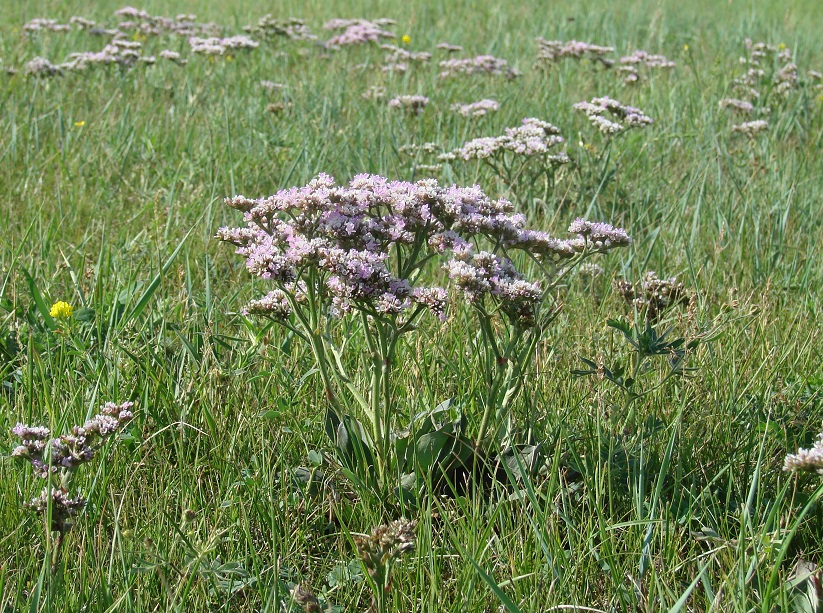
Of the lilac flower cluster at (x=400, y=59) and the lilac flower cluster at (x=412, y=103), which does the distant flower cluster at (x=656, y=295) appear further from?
the lilac flower cluster at (x=400, y=59)

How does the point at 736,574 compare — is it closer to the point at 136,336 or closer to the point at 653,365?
the point at 653,365

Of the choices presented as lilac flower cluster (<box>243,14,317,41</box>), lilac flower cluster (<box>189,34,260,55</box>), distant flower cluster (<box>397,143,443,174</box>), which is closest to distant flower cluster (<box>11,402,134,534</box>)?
distant flower cluster (<box>397,143,443,174</box>)

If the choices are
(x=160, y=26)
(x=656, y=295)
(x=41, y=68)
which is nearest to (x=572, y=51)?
(x=41, y=68)

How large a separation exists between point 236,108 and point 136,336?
3085mm

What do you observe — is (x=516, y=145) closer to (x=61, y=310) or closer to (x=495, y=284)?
→ (x=495, y=284)

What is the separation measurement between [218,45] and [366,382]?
15.3ft

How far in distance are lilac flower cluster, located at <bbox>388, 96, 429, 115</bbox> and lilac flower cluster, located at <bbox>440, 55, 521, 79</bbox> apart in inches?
48.4

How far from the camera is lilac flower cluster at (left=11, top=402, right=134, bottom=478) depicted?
181 centimetres

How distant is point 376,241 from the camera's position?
2.04 m

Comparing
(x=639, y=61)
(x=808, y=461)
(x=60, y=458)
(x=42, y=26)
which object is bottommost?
(x=60, y=458)

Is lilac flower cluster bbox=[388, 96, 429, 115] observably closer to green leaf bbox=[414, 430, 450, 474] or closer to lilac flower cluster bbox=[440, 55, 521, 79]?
lilac flower cluster bbox=[440, 55, 521, 79]

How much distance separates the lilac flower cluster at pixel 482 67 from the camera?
20.7 ft

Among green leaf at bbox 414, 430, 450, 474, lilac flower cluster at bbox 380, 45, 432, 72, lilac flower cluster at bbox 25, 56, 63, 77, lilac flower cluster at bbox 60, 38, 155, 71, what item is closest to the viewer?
green leaf at bbox 414, 430, 450, 474

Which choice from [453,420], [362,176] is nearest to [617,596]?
[453,420]
